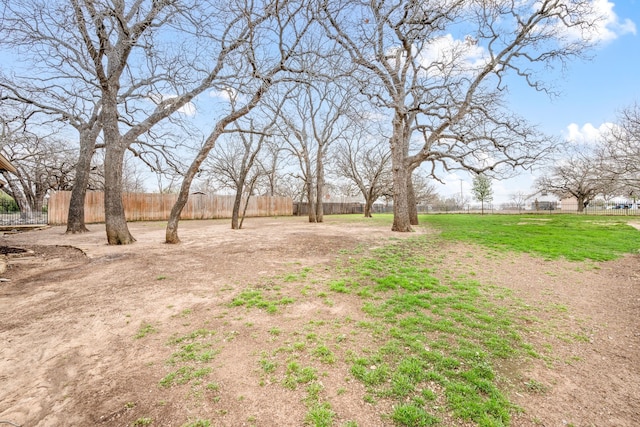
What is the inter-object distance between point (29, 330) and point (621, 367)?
6099mm

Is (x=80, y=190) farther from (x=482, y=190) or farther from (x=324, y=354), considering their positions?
(x=482, y=190)

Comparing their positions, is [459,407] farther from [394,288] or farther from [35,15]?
[35,15]

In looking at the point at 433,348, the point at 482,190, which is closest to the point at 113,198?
the point at 433,348

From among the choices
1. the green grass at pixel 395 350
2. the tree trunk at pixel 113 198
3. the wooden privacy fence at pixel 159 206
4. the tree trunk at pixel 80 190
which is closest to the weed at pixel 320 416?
the green grass at pixel 395 350

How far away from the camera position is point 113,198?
7.37 m

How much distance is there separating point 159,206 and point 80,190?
8218mm

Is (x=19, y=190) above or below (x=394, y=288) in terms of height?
above

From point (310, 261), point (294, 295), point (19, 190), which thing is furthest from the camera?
point (19, 190)

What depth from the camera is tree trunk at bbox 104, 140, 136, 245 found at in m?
7.32

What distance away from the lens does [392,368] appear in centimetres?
245

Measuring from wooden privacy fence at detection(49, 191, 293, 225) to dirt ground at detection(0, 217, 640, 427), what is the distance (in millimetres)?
11195

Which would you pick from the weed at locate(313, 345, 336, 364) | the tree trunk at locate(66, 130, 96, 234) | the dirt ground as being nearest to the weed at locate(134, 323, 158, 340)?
the dirt ground

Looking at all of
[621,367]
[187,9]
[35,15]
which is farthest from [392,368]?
[35,15]

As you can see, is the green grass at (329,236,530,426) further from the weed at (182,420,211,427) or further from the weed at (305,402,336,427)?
the weed at (182,420,211,427)
